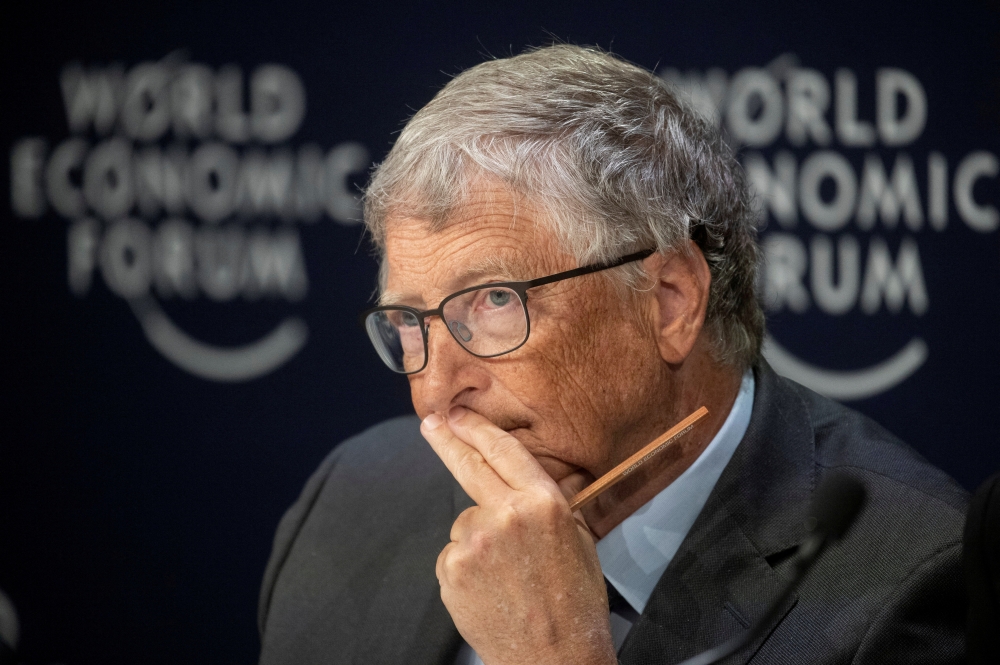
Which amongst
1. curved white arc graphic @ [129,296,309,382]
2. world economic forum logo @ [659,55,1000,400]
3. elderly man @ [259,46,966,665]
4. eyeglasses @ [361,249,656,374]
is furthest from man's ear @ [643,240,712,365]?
curved white arc graphic @ [129,296,309,382]

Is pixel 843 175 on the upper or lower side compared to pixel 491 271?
lower

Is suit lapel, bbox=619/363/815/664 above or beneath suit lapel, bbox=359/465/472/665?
above

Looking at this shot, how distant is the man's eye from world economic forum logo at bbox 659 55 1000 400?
1.52 metres

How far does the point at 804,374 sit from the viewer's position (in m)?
3.01

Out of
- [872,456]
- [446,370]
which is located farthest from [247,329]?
[872,456]

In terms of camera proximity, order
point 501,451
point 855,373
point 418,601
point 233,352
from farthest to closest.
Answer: point 855,373
point 233,352
point 418,601
point 501,451

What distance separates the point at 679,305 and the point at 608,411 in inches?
10.4

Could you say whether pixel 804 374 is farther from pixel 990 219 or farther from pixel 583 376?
pixel 583 376

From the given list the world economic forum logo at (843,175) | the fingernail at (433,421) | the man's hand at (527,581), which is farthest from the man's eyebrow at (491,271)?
the world economic forum logo at (843,175)

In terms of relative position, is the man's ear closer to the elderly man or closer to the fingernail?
the elderly man

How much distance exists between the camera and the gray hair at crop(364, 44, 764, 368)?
1.65m

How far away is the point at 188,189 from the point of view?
2787 millimetres

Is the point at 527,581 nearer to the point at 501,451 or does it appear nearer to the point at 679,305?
the point at 501,451

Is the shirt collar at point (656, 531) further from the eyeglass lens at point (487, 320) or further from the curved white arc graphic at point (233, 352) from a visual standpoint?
the curved white arc graphic at point (233, 352)
